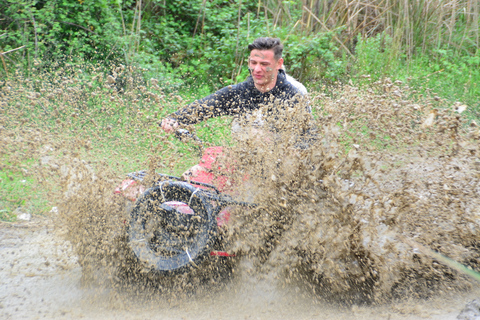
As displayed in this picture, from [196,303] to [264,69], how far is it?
6.13 ft

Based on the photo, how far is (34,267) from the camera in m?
3.13

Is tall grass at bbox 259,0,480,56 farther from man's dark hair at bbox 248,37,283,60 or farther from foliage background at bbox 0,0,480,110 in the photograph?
man's dark hair at bbox 248,37,283,60

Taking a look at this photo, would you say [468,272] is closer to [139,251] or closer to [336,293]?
[336,293]

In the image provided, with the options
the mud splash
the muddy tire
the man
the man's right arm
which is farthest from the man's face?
the muddy tire

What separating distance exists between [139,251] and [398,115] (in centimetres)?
178

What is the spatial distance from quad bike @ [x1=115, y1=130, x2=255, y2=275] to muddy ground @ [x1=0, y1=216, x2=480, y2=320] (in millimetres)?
226

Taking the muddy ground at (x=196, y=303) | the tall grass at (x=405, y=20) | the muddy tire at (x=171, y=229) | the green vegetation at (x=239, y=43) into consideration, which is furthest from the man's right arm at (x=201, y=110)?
the tall grass at (x=405, y=20)

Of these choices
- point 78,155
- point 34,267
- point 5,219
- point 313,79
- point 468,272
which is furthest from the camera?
point 313,79

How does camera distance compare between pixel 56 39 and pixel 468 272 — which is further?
pixel 56 39

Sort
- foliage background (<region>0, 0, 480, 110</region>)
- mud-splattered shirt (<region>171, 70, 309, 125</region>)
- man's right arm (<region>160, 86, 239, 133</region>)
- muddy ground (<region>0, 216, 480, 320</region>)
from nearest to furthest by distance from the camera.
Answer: muddy ground (<region>0, 216, 480, 320</region>) → man's right arm (<region>160, 86, 239, 133</region>) → mud-splattered shirt (<region>171, 70, 309, 125</region>) → foliage background (<region>0, 0, 480, 110</region>)

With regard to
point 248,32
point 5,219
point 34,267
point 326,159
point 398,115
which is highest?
point 398,115

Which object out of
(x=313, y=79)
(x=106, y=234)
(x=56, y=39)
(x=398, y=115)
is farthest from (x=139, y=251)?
(x=56, y=39)

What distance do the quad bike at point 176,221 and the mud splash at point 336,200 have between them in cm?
9

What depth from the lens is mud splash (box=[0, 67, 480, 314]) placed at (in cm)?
263
